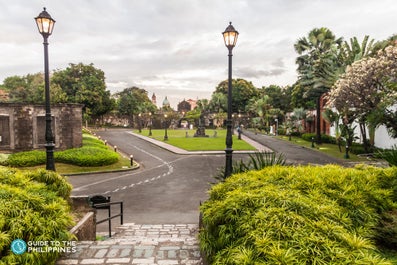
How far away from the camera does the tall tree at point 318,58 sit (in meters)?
30.5

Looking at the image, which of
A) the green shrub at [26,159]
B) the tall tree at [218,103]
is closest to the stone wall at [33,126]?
the green shrub at [26,159]

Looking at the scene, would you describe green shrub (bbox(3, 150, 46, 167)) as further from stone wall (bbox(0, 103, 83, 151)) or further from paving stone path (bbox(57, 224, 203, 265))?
paving stone path (bbox(57, 224, 203, 265))

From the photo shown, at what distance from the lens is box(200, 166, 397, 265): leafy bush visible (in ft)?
9.41

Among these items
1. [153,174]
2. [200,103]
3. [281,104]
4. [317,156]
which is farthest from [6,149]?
[200,103]

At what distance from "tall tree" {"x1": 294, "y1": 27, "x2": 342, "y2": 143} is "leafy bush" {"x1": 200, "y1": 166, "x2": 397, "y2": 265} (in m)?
27.5

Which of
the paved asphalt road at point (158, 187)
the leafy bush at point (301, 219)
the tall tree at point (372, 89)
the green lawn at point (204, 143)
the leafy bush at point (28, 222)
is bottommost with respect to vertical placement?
the paved asphalt road at point (158, 187)

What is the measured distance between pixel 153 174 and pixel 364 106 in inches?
705

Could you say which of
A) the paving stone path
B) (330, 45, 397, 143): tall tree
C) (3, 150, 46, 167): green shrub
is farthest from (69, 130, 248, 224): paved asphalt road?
(330, 45, 397, 143): tall tree

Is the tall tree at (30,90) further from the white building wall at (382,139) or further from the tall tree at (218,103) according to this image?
the tall tree at (218,103)

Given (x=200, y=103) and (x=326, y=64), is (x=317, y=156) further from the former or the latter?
(x=200, y=103)

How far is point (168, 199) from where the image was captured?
1224 cm

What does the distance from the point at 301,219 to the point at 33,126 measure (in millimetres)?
23000

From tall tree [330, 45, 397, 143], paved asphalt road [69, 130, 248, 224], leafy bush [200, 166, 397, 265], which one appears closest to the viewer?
leafy bush [200, 166, 397, 265]

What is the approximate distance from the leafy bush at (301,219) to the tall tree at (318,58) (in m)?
27.5
